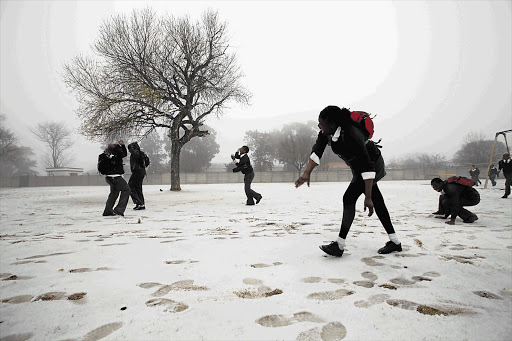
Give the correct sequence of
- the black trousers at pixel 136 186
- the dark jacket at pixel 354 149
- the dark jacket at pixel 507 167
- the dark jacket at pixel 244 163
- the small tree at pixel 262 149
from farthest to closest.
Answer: the small tree at pixel 262 149, the dark jacket at pixel 507 167, the dark jacket at pixel 244 163, the black trousers at pixel 136 186, the dark jacket at pixel 354 149

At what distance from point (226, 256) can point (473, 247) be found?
303 cm

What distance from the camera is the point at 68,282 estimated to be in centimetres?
222

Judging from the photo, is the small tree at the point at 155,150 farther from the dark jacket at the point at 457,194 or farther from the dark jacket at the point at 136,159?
the dark jacket at the point at 457,194

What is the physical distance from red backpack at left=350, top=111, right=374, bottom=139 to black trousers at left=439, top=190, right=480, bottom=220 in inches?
127

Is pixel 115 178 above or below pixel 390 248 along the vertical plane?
above

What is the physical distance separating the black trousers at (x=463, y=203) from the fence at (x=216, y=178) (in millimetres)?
40331

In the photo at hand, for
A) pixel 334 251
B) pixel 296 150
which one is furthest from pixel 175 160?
pixel 296 150

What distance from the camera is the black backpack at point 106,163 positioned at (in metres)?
6.36

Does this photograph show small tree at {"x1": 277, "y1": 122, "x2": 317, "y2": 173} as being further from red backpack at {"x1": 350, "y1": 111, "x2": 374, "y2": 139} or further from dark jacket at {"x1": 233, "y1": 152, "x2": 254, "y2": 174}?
red backpack at {"x1": 350, "y1": 111, "x2": 374, "y2": 139}

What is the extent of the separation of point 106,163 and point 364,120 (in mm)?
5923

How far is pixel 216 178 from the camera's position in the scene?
151ft

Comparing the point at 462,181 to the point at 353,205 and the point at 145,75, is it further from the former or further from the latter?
the point at 145,75

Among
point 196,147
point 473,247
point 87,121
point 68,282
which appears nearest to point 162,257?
point 68,282

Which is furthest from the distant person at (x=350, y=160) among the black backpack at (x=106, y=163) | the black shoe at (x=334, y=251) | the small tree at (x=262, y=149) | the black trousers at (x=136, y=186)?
the small tree at (x=262, y=149)
